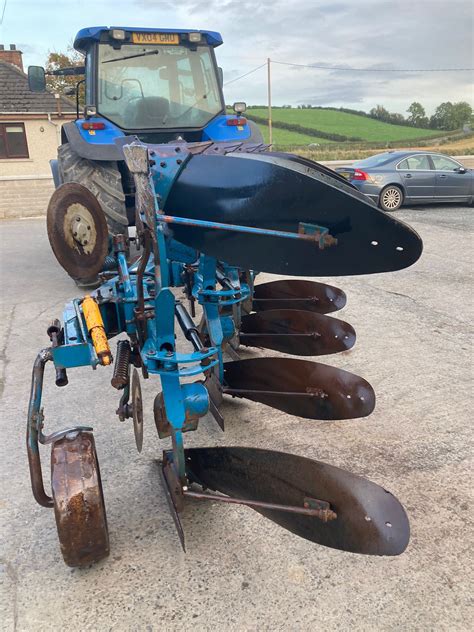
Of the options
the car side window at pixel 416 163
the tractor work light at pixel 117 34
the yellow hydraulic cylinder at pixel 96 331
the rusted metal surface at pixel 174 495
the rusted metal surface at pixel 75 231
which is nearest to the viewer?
the yellow hydraulic cylinder at pixel 96 331

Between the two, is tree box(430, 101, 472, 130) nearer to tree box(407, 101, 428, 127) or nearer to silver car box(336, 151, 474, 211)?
tree box(407, 101, 428, 127)

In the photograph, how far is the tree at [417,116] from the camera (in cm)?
4291

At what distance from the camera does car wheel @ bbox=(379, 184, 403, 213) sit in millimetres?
10867

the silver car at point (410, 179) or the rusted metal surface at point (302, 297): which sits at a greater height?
the silver car at point (410, 179)

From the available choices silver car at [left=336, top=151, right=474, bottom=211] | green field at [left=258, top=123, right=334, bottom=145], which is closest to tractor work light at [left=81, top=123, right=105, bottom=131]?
silver car at [left=336, top=151, right=474, bottom=211]

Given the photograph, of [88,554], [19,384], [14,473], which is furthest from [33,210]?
[88,554]

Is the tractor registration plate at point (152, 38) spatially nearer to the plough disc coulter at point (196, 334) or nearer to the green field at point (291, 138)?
the plough disc coulter at point (196, 334)

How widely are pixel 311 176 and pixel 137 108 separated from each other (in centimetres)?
460

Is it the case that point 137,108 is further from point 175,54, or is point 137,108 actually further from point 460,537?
point 460,537

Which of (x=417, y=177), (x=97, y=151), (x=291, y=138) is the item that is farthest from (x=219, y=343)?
(x=291, y=138)

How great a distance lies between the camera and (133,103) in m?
5.66

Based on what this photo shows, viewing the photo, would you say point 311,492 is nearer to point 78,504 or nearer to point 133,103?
point 78,504

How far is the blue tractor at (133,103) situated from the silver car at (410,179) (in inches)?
211

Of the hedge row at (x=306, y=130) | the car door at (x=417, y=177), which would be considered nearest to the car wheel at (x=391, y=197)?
the car door at (x=417, y=177)
